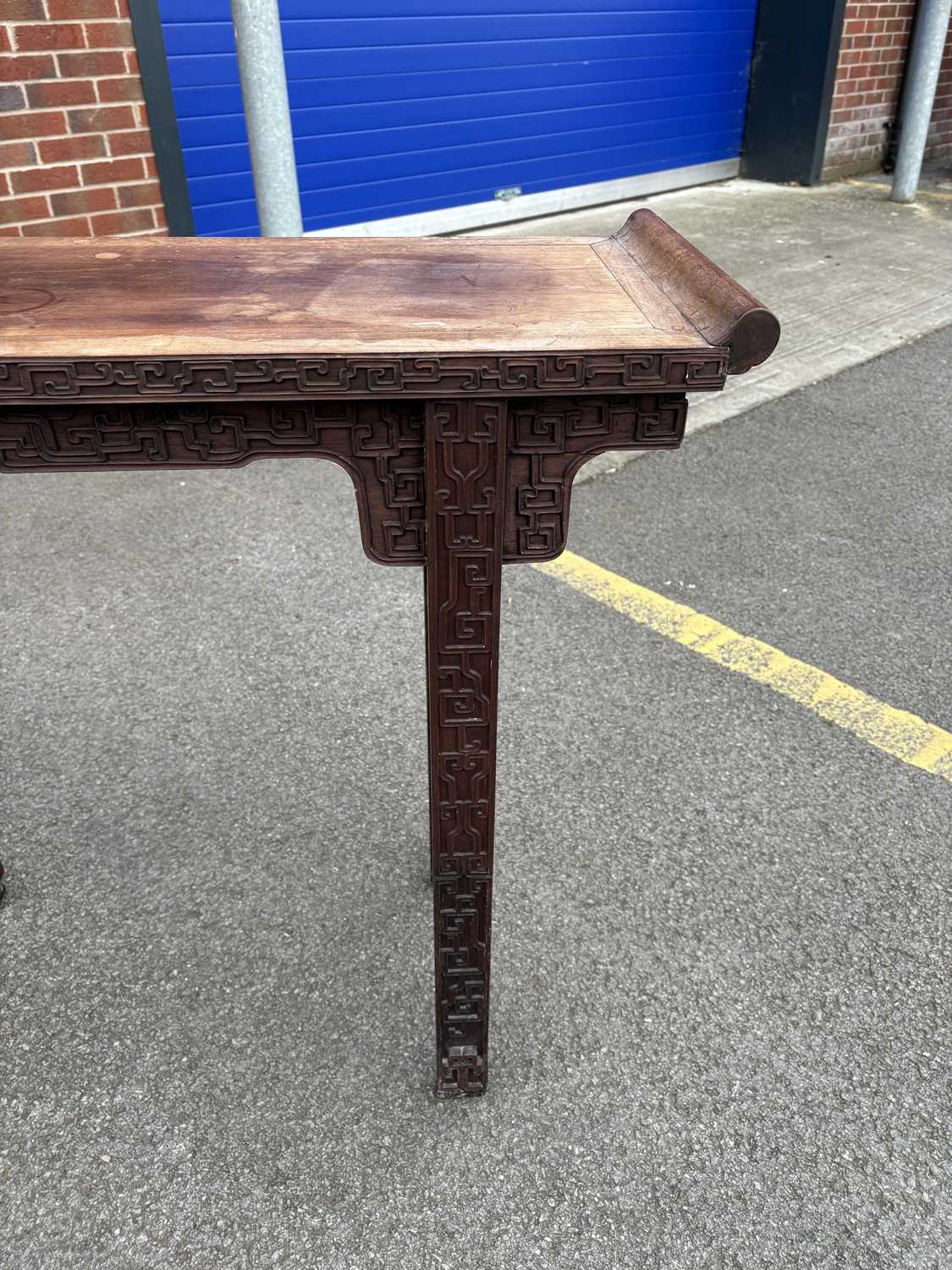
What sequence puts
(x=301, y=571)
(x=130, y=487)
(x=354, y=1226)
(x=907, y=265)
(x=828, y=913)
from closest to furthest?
(x=354, y=1226), (x=828, y=913), (x=301, y=571), (x=130, y=487), (x=907, y=265)

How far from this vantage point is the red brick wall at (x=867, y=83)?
760 centimetres

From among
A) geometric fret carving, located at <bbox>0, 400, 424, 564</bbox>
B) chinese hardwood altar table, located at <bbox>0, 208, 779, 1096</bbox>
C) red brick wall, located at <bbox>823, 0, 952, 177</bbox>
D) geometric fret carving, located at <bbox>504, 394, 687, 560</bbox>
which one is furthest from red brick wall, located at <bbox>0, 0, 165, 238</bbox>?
red brick wall, located at <bbox>823, 0, 952, 177</bbox>

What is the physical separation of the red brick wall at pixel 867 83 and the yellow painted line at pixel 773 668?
261 inches

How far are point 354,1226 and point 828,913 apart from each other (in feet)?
3.52

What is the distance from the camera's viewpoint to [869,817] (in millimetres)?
2168

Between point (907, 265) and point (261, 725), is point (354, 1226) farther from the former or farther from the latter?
point (907, 265)

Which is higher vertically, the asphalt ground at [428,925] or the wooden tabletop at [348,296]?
the wooden tabletop at [348,296]

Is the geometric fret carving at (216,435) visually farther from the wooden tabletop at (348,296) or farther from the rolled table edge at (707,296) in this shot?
the rolled table edge at (707,296)

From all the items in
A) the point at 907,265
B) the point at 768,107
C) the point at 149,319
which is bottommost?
the point at 907,265

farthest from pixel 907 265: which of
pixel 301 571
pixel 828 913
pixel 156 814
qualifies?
pixel 156 814

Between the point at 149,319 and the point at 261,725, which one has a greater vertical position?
the point at 149,319

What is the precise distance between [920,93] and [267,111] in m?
6.00

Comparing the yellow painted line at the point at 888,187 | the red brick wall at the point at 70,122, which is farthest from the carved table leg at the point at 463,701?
the yellow painted line at the point at 888,187

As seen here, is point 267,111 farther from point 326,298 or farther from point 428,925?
point 428,925
